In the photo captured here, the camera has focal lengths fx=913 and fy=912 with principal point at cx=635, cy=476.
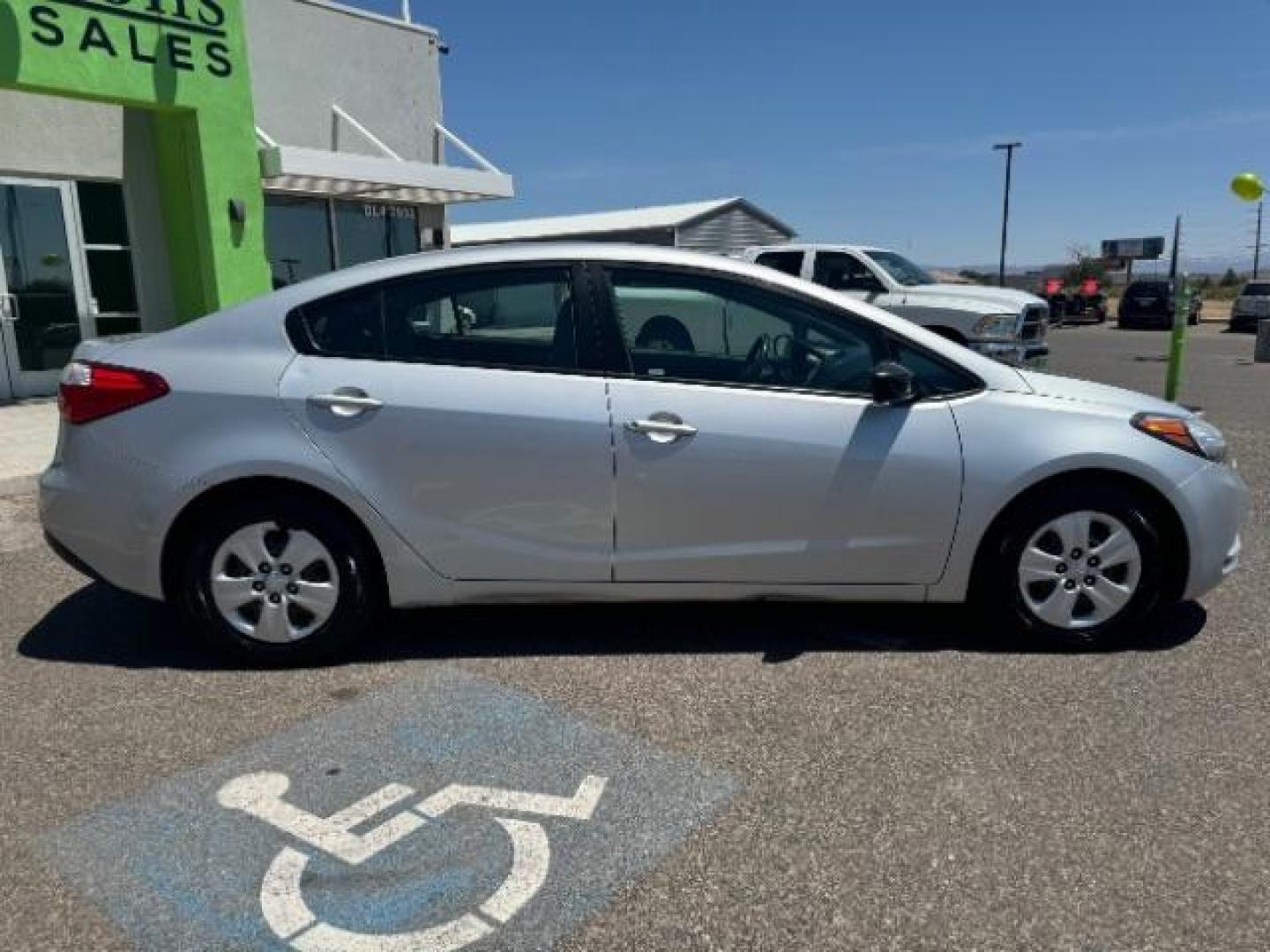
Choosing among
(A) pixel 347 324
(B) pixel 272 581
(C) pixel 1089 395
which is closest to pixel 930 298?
(C) pixel 1089 395

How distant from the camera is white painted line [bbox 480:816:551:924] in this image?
85.4 inches

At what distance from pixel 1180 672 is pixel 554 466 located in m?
2.44

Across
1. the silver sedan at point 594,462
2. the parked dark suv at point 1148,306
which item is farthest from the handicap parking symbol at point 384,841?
the parked dark suv at point 1148,306

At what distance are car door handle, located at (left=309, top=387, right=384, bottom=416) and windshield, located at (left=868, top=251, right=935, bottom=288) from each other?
31.3ft

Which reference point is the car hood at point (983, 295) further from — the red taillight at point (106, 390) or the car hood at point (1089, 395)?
the red taillight at point (106, 390)

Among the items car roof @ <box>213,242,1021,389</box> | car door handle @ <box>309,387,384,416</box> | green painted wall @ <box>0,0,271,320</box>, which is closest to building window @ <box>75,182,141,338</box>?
green painted wall @ <box>0,0,271,320</box>

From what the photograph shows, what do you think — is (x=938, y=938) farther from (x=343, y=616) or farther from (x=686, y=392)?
(x=343, y=616)

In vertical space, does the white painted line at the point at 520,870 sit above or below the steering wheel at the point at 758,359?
below

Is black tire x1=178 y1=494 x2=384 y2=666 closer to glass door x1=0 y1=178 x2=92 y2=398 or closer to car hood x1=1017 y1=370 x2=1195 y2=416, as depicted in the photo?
car hood x1=1017 y1=370 x2=1195 y2=416

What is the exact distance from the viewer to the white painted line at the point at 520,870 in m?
2.17

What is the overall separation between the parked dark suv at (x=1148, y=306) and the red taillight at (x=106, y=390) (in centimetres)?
3018

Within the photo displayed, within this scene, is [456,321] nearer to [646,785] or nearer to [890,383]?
[890,383]

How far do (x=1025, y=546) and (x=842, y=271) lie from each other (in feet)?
28.8

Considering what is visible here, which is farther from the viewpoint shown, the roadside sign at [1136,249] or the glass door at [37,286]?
the roadside sign at [1136,249]
